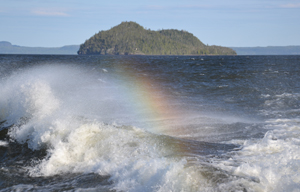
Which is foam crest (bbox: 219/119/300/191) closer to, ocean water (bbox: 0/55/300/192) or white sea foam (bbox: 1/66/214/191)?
ocean water (bbox: 0/55/300/192)

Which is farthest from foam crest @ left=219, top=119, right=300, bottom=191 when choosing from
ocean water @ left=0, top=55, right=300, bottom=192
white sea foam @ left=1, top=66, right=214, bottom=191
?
white sea foam @ left=1, top=66, right=214, bottom=191

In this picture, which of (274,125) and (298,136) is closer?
(298,136)

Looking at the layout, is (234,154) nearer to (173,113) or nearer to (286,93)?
(173,113)

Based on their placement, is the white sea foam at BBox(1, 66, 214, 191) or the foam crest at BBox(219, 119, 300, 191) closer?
the foam crest at BBox(219, 119, 300, 191)

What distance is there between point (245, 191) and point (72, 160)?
12.4 feet

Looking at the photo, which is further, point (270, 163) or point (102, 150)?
point (102, 150)

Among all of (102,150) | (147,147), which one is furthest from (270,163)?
(102,150)

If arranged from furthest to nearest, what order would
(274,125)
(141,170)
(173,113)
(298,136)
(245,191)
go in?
(173,113)
(274,125)
(298,136)
(141,170)
(245,191)

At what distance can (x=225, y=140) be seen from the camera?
786 cm

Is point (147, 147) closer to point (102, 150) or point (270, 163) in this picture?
point (102, 150)

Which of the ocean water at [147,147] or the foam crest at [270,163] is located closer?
the foam crest at [270,163]

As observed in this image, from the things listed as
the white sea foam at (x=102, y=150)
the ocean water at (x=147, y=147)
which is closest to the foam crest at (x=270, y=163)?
the ocean water at (x=147, y=147)

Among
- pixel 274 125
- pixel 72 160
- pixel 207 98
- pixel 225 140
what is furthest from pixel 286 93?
pixel 72 160

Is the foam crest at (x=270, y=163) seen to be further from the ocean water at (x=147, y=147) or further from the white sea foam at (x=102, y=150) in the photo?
the white sea foam at (x=102, y=150)
